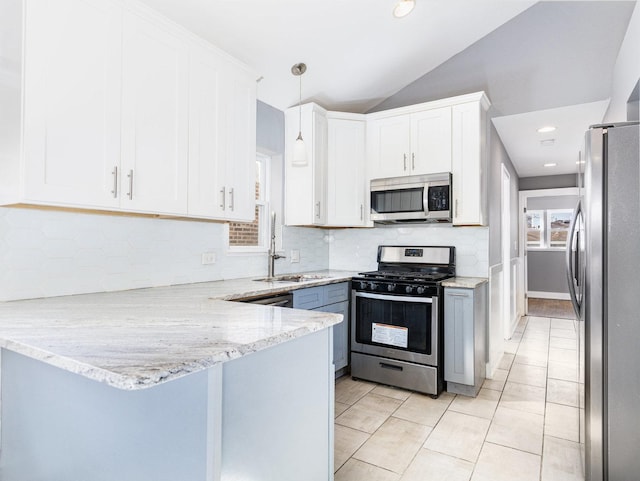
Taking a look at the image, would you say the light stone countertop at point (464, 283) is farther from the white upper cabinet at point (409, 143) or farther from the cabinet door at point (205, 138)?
the cabinet door at point (205, 138)

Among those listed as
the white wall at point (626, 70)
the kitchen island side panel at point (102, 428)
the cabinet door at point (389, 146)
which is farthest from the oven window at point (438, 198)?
the kitchen island side panel at point (102, 428)

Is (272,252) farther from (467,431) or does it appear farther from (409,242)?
(467,431)

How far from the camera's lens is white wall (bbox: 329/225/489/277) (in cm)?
344

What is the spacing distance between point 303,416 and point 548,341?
14.3 feet

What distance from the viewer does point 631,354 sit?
166 cm

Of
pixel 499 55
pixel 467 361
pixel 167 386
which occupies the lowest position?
pixel 467 361

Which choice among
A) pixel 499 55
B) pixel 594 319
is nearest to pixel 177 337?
pixel 594 319

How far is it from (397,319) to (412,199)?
106cm

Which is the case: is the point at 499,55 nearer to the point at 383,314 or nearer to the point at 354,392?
the point at 383,314

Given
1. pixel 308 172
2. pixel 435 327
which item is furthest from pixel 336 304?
pixel 308 172

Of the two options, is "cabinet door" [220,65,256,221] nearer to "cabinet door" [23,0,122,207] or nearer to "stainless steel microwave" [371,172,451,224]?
"cabinet door" [23,0,122,207]

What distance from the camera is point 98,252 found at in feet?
7.05

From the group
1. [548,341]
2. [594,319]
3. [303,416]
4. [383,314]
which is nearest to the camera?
[303,416]

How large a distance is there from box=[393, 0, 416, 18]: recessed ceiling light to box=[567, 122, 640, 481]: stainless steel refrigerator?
1689mm
